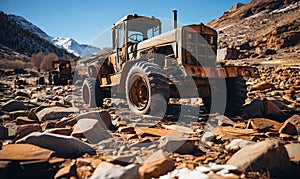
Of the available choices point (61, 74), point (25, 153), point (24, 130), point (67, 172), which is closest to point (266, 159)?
point (67, 172)

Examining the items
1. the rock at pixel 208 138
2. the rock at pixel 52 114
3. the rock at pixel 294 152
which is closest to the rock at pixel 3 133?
the rock at pixel 52 114

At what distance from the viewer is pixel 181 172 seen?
2281 millimetres

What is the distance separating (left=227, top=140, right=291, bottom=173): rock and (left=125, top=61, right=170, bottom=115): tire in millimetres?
2410

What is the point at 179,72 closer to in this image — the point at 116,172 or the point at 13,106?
the point at 116,172

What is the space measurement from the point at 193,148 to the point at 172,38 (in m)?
3.20

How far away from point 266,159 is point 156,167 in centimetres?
111

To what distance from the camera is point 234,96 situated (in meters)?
5.86

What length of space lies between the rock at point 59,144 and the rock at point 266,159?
183 cm

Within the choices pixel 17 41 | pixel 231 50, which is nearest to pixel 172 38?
pixel 231 50

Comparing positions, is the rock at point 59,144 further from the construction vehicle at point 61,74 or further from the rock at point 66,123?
the construction vehicle at point 61,74

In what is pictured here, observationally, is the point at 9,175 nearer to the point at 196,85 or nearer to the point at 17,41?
the point at 196,85

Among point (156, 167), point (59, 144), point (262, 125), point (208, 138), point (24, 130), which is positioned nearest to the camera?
point (156, 167)

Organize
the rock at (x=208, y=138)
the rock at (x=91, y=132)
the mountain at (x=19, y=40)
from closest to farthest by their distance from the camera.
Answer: the rock at (x=208, y=138)
the rock at (x=91, y=132)
the mountain at (x=19, y=40)

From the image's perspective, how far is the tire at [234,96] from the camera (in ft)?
18.7
